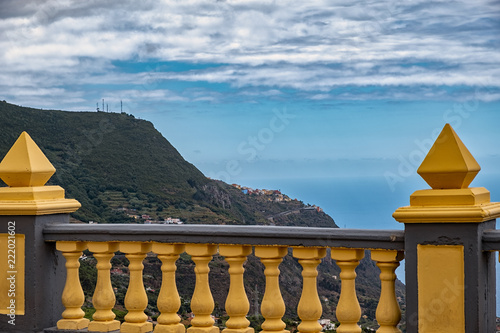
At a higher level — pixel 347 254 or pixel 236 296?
pixel 347 254

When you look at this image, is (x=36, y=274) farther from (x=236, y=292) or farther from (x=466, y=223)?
(x=466, y=223)

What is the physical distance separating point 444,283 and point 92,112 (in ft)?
225

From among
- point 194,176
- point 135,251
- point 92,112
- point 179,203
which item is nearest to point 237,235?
point 135,251

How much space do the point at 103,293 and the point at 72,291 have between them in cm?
26

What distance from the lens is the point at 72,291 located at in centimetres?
506

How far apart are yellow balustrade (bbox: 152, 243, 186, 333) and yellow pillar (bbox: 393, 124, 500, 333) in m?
1.52

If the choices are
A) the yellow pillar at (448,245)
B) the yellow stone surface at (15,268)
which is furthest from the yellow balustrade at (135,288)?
the yellow pillar at (448,245)

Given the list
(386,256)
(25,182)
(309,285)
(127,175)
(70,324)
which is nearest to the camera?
(386,256)

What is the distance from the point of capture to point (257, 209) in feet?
159

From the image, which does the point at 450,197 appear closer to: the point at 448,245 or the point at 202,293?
the point at 448,245

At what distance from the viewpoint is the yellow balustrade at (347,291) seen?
4215mm

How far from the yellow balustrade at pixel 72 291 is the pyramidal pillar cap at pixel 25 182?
0.31 meters

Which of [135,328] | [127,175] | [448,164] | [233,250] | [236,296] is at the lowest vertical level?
[135,328]

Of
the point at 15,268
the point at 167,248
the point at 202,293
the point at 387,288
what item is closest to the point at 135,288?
the point at 167,248
